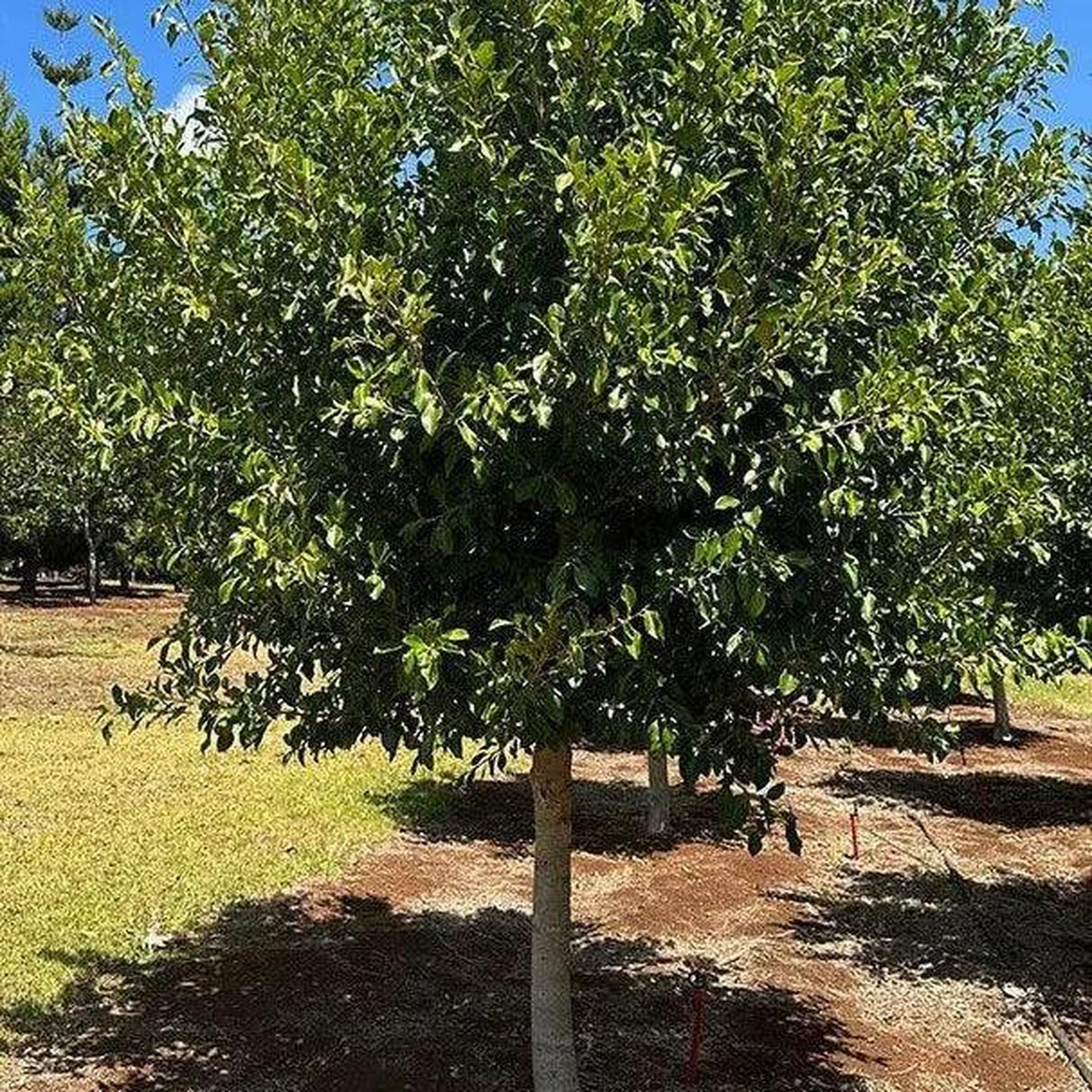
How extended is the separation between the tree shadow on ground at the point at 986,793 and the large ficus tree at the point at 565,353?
1426 centimetres

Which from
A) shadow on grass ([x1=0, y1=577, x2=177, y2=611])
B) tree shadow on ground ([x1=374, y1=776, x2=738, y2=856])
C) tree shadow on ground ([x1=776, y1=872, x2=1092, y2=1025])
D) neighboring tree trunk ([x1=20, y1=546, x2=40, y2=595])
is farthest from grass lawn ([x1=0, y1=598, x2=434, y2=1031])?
neighboring tree trunk ([x1=20, y1=546, x2=40, y2=595])

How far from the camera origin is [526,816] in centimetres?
1773

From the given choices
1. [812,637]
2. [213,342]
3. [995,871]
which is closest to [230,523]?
[213,342]

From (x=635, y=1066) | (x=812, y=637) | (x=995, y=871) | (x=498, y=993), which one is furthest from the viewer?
(x=995, y=871)

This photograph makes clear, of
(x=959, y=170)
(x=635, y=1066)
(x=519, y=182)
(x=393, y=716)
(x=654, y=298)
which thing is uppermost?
(x=959, y=170)

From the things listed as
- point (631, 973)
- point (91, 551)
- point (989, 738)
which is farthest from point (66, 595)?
Answer: point (631, 973)

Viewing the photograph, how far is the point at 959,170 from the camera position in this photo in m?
6.64

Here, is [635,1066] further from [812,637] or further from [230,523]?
[230,523]

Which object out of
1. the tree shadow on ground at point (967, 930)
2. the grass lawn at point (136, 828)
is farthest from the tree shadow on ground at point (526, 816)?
the tree shadow on ground at point (967, 930)

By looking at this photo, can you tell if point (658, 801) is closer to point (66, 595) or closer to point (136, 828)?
point (136, 828)

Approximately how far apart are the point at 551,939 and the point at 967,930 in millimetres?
6998

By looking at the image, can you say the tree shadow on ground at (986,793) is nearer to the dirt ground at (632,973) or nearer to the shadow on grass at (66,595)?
the dirt ground at (632,973)

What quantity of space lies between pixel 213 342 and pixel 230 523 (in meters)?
1.02

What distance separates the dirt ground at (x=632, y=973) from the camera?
8680 mm
